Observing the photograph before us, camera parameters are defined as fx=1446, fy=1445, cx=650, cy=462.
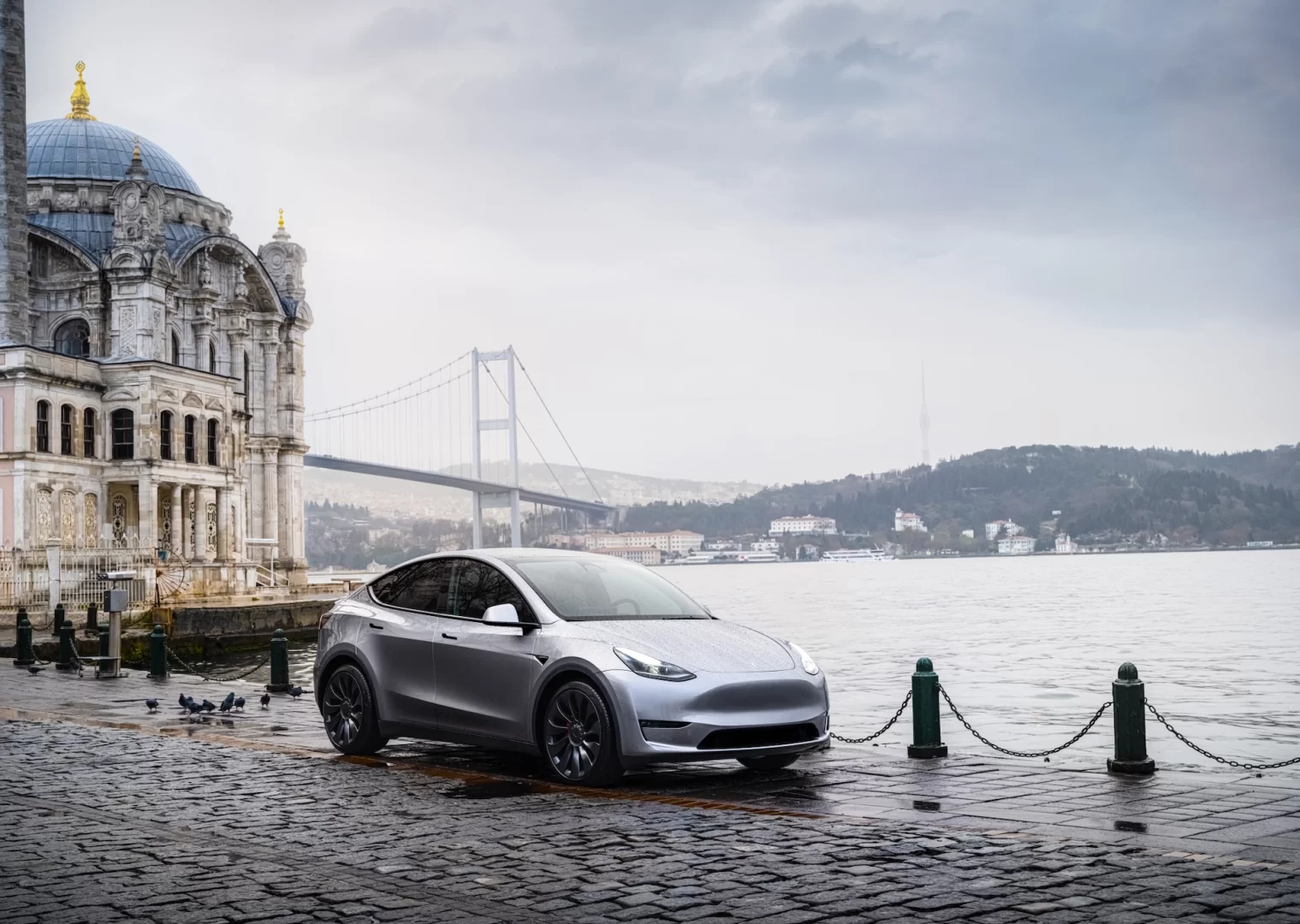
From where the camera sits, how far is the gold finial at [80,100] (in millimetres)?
68000

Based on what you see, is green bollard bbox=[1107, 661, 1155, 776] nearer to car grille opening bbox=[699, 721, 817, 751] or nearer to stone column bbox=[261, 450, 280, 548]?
car grille opening bbox=[699, 721, 817, 751]

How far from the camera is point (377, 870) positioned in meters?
6.80

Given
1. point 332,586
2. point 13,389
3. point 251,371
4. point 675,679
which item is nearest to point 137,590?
point 13,389

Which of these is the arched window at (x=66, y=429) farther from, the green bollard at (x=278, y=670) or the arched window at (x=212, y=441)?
the green bollard at (x=278, y=670)

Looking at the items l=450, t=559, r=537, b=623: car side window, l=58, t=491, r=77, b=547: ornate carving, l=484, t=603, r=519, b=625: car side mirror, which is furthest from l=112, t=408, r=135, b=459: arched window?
l=484, t=603, r=519, b=625: car side mirror

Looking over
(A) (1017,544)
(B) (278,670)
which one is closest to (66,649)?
(B) (278,670)

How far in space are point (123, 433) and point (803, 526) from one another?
14491cm

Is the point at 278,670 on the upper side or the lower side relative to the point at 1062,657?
upper

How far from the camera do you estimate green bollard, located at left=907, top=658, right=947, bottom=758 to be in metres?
10.6

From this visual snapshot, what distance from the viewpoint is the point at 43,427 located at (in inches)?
1800

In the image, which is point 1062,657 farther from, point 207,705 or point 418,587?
point 418,587

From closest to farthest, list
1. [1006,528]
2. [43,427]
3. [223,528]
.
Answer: [43,427] < [223,528] < [1006,528]

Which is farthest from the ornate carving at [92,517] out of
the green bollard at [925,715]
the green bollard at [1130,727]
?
the green bollard at [1130,727]

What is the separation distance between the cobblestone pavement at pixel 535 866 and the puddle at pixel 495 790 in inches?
1.2
